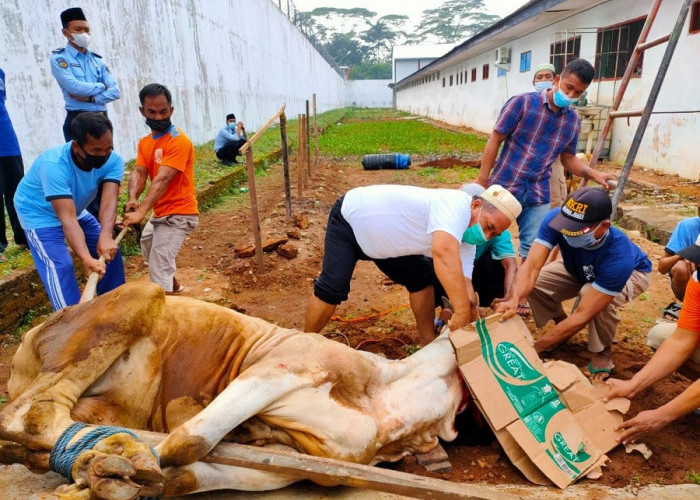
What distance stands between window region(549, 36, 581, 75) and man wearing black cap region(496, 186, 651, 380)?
11161 mm

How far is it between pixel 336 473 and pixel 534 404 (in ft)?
4.32

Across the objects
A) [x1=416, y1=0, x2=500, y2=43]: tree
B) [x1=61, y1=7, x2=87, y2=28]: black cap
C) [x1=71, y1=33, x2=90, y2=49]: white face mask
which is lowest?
[x1=71, y1=33, x2=90, y2=49]: white face mask

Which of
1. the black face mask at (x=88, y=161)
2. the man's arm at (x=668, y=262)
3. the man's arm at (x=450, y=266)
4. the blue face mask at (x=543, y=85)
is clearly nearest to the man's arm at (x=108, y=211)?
the black face mask at (x=88, y=161)

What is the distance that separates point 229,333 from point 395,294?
3.20 m

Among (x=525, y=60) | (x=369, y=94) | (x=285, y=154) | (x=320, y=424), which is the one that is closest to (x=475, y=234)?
(x=320, y=424)

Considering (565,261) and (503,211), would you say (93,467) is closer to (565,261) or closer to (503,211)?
(503,211)

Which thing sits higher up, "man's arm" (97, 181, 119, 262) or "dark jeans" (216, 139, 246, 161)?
"man's arm" (97, 181, 119, 262)

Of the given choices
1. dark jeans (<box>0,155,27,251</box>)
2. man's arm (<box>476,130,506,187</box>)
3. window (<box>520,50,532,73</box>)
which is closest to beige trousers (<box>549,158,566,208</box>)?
man's arm (<box>476,130,506,187</box>)

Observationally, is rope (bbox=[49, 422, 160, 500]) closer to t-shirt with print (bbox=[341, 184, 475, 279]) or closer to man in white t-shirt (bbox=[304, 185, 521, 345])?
man in white t-shirt (bbox=[304, 185, 521, 345])

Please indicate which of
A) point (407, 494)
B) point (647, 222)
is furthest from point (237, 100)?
point (407, 494)

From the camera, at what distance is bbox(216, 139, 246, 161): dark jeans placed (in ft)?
39.0

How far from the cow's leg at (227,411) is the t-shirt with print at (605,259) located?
216 centimetres

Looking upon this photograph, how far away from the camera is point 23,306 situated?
4648 mm

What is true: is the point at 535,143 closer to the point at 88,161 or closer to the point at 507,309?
the point at 507,309
